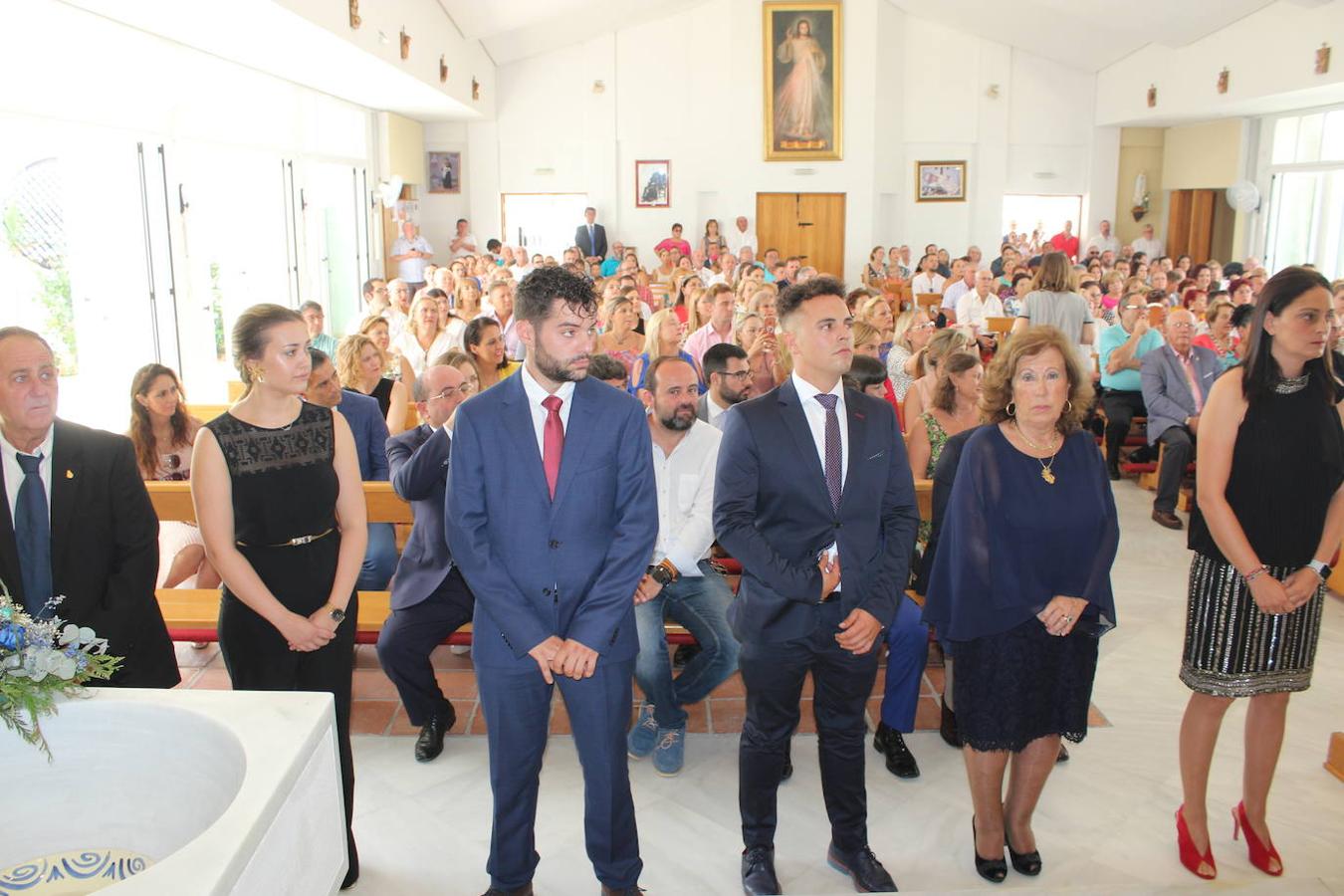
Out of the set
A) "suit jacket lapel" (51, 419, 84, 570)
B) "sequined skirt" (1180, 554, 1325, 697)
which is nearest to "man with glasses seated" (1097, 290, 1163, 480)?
"sequined skirt" (1180, 554, 1325, 697)

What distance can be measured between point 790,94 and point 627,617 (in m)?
15.0

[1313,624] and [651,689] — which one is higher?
[1313,624]

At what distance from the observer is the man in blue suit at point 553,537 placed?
7.55ft

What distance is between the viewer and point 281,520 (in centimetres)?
252

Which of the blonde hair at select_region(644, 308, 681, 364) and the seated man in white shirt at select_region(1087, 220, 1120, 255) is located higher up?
the seated man in white shirt at select_region(1087, 220, 1120, 255)

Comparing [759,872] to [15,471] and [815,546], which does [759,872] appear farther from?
[15,471]

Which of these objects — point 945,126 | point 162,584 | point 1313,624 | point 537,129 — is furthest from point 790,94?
point 1313,624

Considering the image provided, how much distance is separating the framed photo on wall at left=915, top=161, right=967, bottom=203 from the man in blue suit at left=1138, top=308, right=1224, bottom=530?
1109 cm

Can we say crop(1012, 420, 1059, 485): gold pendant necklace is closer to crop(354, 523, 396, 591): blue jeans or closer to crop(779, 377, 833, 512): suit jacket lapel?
crop(779, 377, 833, 512): suit jacket lapel

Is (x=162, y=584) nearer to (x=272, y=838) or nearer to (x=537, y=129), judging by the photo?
(x=272, y=838)

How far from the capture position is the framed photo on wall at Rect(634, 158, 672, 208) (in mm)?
16484

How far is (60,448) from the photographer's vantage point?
236cm

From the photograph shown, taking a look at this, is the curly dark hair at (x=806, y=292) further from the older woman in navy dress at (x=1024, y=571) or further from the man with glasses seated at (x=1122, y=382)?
the man with glasses seated at (x=1122, y=382)

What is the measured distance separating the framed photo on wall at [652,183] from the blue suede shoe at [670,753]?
14117mm
